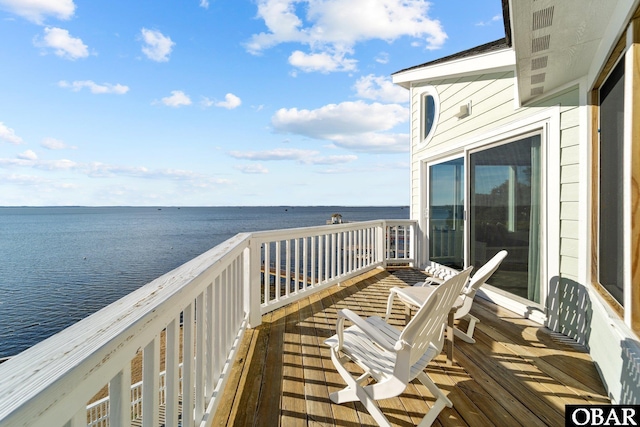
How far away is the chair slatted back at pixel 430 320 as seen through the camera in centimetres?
169

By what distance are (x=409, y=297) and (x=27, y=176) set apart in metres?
37.3

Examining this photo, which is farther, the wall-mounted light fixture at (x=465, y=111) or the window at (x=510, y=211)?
the wall-mounted light fixture at (x=465, y=111)

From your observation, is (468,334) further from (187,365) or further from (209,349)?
(187,365)

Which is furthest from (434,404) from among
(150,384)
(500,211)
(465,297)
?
(500,211)

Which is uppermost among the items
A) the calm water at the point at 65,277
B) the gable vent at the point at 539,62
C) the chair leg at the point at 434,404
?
the gable vent at the point at 539,62

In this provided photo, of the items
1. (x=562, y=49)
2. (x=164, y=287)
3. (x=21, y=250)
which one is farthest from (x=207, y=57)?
(x=21, y=250)

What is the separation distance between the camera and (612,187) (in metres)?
2.37

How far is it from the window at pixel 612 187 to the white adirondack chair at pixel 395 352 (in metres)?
1.05

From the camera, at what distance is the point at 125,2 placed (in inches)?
413

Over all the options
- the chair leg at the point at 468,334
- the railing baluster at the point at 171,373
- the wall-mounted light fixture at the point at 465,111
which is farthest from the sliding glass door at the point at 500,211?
the railing baluster at the point at 171,373

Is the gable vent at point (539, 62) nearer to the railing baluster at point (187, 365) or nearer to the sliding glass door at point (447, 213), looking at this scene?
the sliding glass door at point (447, 213)

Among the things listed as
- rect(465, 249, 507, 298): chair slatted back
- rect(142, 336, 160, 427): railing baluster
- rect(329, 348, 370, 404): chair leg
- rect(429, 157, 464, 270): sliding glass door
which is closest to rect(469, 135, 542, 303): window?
rect(429, 157, 464, 270): sliding glass door

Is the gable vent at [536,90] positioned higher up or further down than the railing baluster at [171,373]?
higher up

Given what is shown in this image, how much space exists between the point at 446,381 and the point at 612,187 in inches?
70.8
